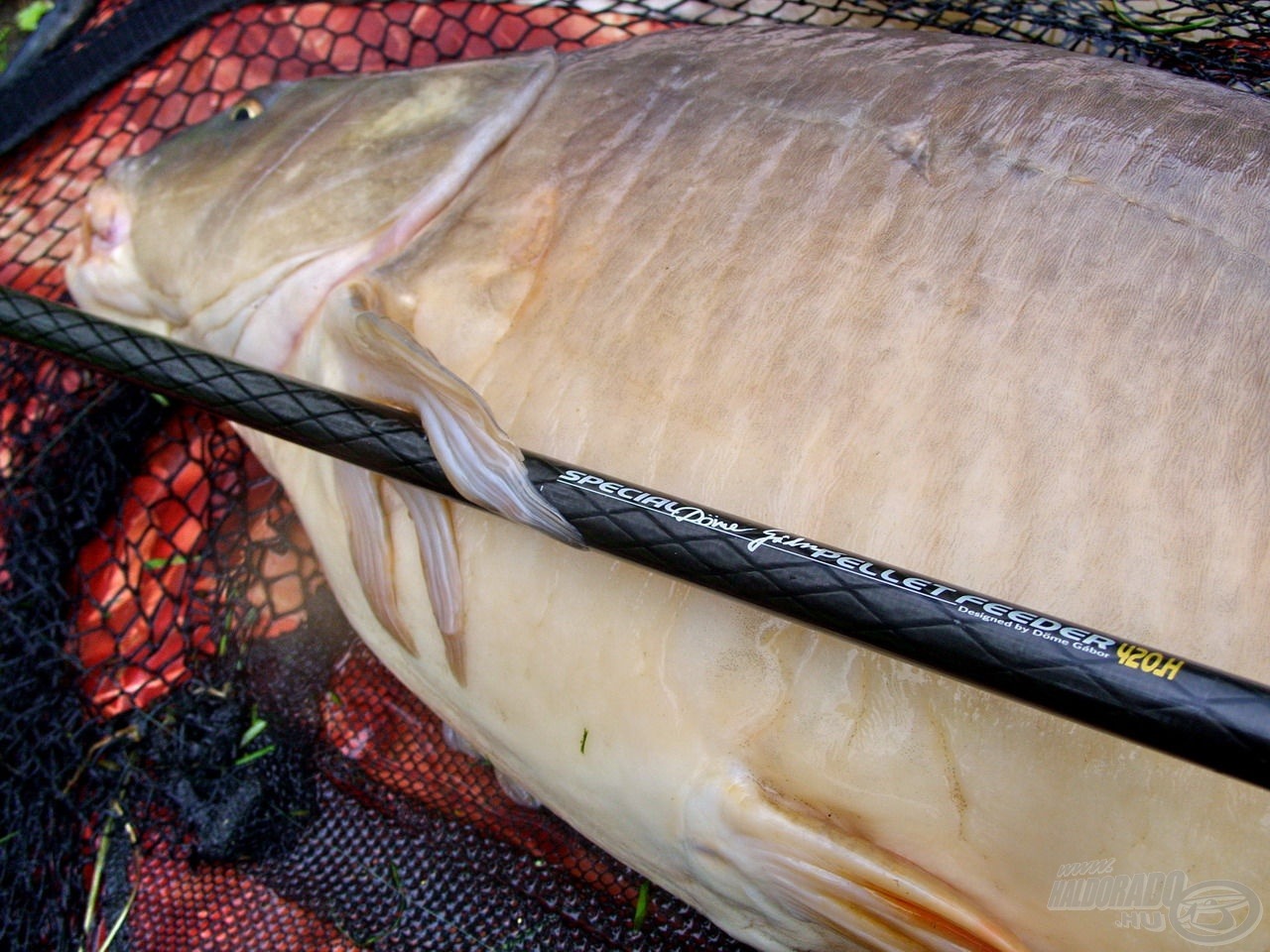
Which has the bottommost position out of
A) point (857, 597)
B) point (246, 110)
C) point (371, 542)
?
point (371, 542)

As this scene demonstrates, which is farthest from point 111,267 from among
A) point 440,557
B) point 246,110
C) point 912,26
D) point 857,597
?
point 912,26

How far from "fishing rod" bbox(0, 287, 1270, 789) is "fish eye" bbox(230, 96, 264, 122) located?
2.67 feet

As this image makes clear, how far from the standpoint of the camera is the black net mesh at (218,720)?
1.79 m

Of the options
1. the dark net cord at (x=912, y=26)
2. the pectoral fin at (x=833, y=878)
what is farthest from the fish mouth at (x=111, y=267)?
the pectoral fin at (x=833, y=878)

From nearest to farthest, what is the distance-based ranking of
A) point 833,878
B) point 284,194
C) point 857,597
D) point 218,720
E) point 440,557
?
point 857,597, point 833,878, point 440,557, point 284,194, point 218,720

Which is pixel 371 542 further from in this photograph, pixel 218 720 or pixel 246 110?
pixel 246 110

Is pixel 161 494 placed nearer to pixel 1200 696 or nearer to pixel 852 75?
pixel 852 75

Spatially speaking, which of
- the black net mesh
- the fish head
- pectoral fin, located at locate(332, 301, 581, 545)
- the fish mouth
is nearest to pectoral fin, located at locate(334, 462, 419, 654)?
pectoral fin, located at locate(332, 301, 581, 545)

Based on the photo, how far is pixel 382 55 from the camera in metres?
2.55

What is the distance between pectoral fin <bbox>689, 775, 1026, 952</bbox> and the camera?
3.63 ft

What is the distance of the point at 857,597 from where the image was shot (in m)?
1.01

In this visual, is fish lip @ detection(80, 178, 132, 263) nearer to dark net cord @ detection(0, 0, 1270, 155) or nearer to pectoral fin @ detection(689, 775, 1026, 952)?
dark net cord @ detection(0, 0, 1270, 155)

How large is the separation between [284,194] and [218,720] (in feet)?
3.30

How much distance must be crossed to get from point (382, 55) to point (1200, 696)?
2.39 metres
